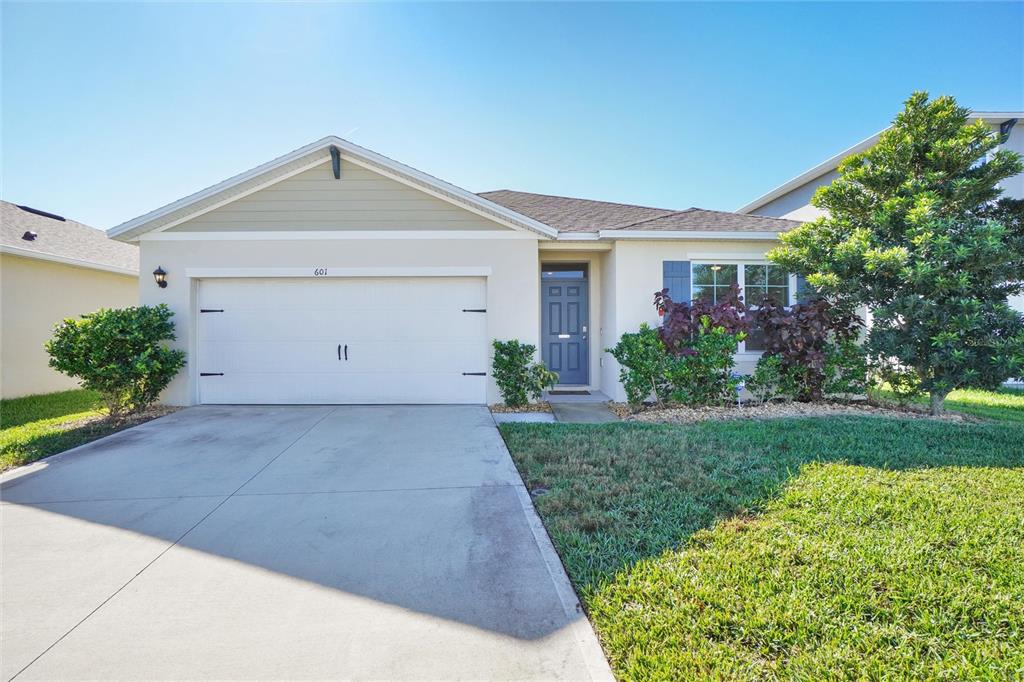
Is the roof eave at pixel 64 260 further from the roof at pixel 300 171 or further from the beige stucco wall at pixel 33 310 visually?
the roof at pixel 300 171

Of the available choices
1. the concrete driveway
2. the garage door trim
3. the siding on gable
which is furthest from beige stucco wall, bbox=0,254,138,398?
the concrete driveway

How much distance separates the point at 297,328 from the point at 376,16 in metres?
5.66

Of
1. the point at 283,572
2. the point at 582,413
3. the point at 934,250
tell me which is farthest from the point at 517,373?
the point at 934,250

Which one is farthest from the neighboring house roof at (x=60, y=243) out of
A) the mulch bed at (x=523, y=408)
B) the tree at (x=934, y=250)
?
the tree at (x=934, y=250)

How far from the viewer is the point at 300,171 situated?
293 inches

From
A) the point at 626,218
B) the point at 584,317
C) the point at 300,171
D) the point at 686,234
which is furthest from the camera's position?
the point at 584,317

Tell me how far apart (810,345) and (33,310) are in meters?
14.1

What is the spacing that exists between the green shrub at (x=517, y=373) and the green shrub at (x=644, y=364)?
49.2 inches

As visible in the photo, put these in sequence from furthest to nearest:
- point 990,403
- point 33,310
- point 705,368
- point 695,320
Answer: point 33,310, point 990,403, point 695,320, point 705,368

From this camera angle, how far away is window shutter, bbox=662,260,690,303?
25.8ft

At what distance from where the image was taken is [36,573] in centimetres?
268

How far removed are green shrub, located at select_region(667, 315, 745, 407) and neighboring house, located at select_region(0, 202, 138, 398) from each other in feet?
39.1

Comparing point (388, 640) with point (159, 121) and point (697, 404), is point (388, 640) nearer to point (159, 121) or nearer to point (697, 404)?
point (697, 404)

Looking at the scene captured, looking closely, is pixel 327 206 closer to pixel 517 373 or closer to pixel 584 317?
pixel 517 373
